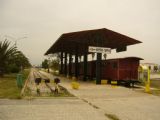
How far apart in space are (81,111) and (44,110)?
1.60 m

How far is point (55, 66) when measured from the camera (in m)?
109

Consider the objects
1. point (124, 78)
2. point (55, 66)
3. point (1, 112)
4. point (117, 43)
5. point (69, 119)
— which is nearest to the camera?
point (69, 119)

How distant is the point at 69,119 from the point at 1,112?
2.96 meters

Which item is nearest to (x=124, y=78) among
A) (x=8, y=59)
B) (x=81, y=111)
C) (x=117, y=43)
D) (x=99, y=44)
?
(x=99, y=44)

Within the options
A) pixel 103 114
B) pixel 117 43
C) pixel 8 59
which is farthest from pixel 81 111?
pixel 8 59

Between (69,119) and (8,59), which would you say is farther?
(8,59)

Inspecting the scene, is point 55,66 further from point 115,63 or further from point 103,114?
point 103,114

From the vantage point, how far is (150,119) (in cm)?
1119

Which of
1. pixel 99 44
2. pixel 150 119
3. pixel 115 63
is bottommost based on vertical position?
pixel 150 119

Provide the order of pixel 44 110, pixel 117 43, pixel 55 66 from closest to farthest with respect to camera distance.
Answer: pixel 44 110, pixel 117 43, pixel 55 66

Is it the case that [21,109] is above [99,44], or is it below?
below

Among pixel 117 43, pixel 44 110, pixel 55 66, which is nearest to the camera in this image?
pixel 44 110

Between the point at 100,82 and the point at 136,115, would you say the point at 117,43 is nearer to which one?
the point at 100,82

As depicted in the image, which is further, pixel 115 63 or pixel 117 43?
pixel 117 43
